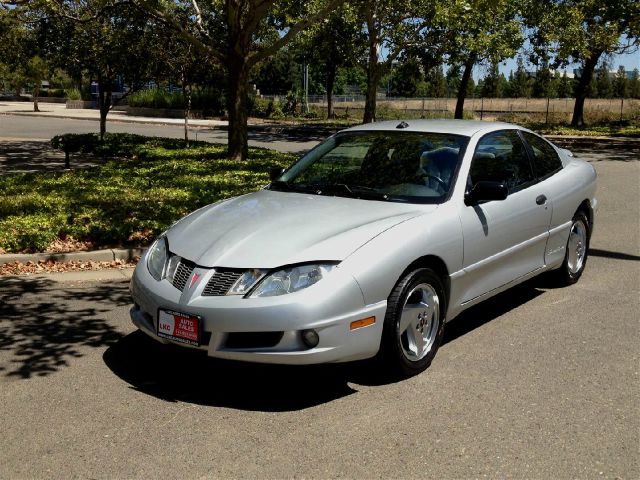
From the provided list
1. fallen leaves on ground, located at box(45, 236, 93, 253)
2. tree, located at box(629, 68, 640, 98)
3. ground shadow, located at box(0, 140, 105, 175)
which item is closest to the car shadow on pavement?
fallen leaves on ground, located at box(45, 236, 93, 253)

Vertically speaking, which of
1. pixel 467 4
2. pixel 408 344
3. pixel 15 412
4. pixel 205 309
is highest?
pixel 467 4

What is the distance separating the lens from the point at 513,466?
345 centimetres

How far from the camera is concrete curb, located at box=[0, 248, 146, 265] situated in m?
7.40

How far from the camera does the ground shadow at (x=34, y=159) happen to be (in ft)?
50.9

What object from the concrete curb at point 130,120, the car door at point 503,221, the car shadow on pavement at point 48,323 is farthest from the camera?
the concrete curb at point 130,120

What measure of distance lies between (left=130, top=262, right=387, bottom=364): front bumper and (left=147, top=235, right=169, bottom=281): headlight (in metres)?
0.41

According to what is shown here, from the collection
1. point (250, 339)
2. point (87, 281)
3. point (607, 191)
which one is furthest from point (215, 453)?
point (607, 191)

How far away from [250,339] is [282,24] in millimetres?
17948

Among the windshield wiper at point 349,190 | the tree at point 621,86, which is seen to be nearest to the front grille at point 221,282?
the windshield wiper at point 349,190

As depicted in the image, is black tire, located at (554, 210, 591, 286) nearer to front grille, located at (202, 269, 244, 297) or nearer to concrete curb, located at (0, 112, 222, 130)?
front grille, located at (202, 269, 244, 297)

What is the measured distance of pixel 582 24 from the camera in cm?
3167

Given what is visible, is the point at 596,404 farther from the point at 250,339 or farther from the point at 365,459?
the point at 250,339

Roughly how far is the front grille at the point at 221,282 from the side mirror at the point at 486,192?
181cm

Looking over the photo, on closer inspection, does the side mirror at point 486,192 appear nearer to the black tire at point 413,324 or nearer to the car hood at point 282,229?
the car hood at point 282,229
